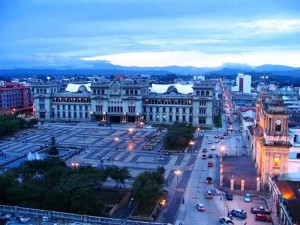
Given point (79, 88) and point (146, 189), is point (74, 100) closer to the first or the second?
point (79, 88)

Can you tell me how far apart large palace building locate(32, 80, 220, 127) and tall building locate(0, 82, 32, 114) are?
54.9ft

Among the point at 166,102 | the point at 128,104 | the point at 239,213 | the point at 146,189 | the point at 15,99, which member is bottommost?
the point at 239,213

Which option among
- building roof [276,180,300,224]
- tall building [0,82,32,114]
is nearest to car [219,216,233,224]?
building roof [276,180,300,224]

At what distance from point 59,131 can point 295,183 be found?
6652 cm

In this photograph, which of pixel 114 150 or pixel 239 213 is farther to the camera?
pixel 114 150

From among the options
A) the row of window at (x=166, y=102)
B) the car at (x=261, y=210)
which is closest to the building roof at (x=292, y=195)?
the car at (x=261, y=210)

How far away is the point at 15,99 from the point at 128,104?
1938 inches

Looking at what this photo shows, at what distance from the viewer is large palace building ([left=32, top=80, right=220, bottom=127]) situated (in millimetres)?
104750

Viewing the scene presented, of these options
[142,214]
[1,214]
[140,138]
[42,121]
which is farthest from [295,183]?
[42,121]

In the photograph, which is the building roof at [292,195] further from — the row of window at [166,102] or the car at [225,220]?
the row of window at [166,102]

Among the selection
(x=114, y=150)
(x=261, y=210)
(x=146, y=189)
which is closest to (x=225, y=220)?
(x=261, y=210)

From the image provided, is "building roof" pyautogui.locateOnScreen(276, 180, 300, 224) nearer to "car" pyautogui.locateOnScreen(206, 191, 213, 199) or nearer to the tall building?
"car" pyautogui.locateOnScreen(206, 191, 213, 199)

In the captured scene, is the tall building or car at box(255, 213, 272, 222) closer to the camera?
car at box(255, 213, 272, 222)

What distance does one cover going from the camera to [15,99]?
133 meters
